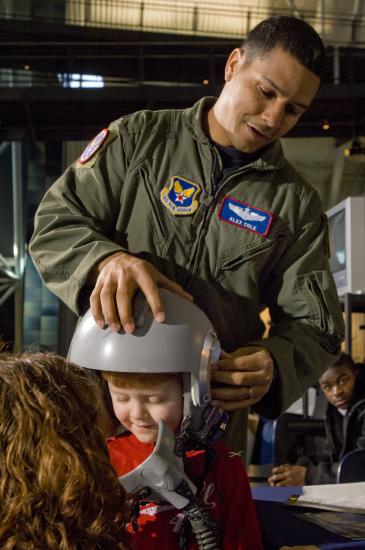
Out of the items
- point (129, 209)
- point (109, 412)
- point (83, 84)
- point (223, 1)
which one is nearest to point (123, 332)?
point (109, 412)

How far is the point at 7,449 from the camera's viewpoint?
73cm

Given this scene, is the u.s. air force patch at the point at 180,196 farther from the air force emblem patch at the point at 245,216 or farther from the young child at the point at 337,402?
the young child at the point at 337,402

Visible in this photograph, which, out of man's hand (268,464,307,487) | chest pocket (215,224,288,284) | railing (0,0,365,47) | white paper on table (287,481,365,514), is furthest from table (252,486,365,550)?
railing (0,0,365,47)

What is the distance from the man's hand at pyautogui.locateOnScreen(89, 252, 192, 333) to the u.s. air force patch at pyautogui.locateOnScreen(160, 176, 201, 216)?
0.26 metres

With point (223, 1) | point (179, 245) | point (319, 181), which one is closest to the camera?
point (179, 245)

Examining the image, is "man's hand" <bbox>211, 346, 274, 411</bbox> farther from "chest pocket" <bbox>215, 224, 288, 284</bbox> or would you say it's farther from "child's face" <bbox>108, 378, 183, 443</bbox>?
"chest pocket" <bbox>215, 224, 288, 284</bbox>

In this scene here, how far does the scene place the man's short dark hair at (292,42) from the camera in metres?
1.23

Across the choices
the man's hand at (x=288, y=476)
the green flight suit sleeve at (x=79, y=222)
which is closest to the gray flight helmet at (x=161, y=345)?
the green flight suit sleeve at (x=79, y=222)

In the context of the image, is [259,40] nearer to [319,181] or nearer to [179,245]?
[179,245]

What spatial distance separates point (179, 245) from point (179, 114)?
10.4 inches

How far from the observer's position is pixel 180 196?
1271 mm

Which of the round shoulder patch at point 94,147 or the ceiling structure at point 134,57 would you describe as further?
the ceiling structure at point 134,57

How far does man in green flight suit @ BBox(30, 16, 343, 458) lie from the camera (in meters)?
1.23

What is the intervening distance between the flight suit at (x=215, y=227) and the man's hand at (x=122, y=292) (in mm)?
221
